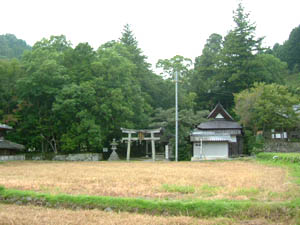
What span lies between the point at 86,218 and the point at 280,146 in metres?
28.1

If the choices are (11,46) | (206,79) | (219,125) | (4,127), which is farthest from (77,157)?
(11,46)

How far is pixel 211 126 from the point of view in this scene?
35.7 m

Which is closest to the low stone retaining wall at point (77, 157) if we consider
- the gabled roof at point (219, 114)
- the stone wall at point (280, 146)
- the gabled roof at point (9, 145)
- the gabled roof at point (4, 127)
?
the gabled roof at point (9, 145)

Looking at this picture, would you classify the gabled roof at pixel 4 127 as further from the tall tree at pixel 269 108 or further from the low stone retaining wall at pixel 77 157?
the tall tree at pixel 269 108

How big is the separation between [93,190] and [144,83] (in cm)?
3026

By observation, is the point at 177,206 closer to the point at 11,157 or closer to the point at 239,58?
the point at 11,157

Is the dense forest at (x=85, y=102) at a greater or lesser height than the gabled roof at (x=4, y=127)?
greater

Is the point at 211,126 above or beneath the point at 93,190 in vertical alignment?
above

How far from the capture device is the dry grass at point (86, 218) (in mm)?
7117

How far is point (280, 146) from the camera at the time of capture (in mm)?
31500

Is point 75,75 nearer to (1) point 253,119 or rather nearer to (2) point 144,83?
(2) point 144,83

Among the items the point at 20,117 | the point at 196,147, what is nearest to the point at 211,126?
the point at 196,147

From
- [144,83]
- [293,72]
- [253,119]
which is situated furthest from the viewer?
[293,72]

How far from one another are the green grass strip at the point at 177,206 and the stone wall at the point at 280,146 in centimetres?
2544
